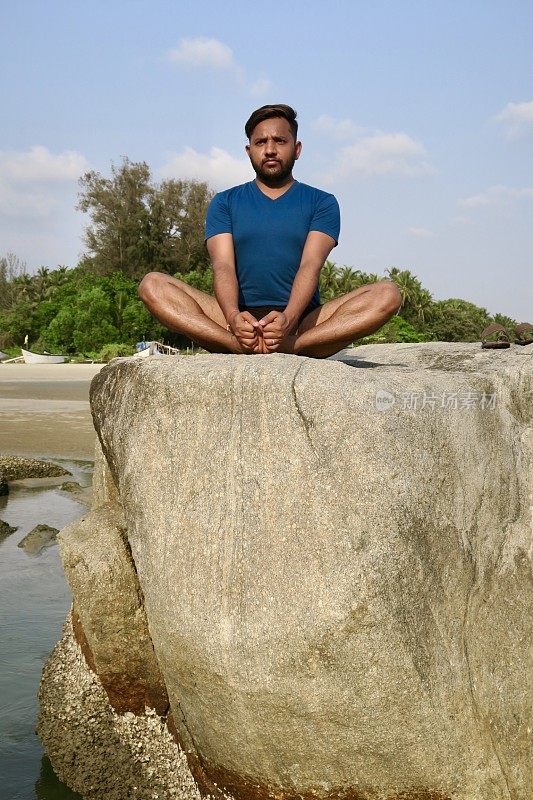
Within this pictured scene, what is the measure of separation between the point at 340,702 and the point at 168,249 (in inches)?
1635

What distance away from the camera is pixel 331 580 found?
279 centimetres

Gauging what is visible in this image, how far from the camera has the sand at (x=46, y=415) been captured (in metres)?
13.0

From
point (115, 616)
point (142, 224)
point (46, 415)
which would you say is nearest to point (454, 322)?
point (142, 224)

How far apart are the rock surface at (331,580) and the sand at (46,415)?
9.63 meters

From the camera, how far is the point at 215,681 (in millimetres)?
2943

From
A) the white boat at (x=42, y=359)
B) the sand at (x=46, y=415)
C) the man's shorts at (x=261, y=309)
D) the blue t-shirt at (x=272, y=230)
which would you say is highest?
the blue t-shirt at (x=272, y=230)

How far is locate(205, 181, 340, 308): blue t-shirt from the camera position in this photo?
4.01 meters

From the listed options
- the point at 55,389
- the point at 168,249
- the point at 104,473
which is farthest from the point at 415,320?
the point at 104,473

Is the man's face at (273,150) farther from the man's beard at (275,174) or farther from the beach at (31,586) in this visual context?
the beach at (31,586)

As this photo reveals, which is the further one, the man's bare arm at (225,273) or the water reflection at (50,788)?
the man's bare arm at (225,273)

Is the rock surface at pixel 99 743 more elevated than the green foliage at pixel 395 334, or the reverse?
the green foliage at pixel 395 334

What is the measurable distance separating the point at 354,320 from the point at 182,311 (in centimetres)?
79

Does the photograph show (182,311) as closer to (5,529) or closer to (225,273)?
(225,273)

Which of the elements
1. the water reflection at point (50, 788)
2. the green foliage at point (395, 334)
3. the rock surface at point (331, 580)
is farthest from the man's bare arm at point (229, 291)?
the green foliage at point (395, 334)
